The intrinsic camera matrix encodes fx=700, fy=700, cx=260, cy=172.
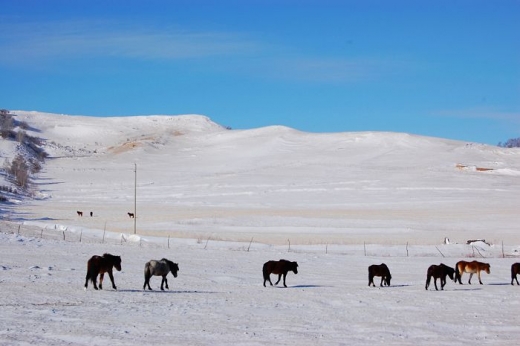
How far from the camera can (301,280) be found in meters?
23.9

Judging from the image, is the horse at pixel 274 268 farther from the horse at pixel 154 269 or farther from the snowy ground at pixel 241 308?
the horse at pixel 154 269

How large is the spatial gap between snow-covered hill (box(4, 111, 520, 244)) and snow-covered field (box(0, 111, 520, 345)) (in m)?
0.35

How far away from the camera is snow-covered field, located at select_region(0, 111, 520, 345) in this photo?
14492 millimetres

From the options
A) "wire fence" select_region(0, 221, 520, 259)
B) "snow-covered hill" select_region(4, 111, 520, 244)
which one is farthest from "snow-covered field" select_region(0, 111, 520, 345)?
"snow-covered hill" select_region(4, 111, 520, 244)

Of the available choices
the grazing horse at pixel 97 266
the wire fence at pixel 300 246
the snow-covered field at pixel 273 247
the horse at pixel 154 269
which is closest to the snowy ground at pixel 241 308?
the snow-covered field at pixel 273 247

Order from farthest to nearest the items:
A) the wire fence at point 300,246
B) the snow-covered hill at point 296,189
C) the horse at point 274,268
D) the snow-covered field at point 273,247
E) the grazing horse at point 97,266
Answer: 1. the snow-covered hill at point 296,189
2. the wire fence at point 300,246
3. the horse at point 274,268
4. the grazing horse at point 97,266
5. the snow-covered field at point 273,247

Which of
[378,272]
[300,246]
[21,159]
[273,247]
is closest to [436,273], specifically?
[378,272]

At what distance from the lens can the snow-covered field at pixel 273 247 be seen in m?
14.5

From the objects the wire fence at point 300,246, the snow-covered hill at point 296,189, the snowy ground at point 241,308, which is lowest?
the snowy ground at point 241,308

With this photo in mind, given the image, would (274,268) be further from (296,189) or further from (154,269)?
(296,189)

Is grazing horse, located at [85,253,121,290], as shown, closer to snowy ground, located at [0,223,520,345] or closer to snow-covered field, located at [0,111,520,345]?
snowy ground, located at [0,223,520,345]

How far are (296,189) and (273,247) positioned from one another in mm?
42766

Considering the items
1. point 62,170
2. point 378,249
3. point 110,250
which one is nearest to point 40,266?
point 110,250

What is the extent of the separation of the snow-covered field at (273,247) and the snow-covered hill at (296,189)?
35cm
